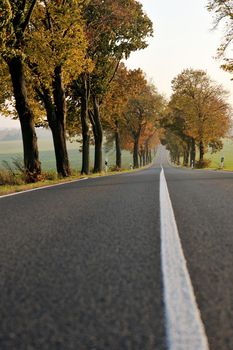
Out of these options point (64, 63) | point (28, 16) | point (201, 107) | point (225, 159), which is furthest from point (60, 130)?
point (225, 159)

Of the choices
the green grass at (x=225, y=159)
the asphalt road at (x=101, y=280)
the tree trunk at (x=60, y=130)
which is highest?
the tree trunk at (x=60, y=130)

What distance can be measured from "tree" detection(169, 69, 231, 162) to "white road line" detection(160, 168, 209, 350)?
157 feet

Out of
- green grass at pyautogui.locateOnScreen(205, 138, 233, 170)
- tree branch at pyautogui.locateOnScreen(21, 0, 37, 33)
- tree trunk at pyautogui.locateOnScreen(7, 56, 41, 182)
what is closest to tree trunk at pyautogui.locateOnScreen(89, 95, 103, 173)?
green grass at pyautogui.locateOnScreen(205, 138, 233, 170)

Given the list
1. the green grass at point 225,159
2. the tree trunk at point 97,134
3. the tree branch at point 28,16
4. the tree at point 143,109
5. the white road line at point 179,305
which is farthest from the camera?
the tree at point 143,109

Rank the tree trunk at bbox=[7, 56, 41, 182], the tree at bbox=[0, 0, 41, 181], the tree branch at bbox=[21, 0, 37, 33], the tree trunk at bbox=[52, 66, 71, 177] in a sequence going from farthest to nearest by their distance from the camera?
the tree trunk at bbox=[52, 66, 71, 177]
the tree trunk at bbox=[7, 56, 41, 182]
the tree branch at bbox=[21, 0, 37, 33]
the tree at bbox=[0, 0, 41, 181]

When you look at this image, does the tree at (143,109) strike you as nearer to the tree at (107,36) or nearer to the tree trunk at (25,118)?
the tree at (107,36)

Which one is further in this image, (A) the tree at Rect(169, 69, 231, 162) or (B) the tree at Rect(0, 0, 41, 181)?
(A) the tree at Rect(169, 69, 231, 162)

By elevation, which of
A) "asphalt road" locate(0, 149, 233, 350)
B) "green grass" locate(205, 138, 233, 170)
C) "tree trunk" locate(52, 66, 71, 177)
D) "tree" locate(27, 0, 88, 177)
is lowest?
"green grass" locate(205, 138, 233, 170)

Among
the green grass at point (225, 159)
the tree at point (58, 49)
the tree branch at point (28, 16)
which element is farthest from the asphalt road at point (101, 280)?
the green grass at point (225, 159)

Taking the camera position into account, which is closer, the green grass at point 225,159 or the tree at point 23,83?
the tree at point 23,83

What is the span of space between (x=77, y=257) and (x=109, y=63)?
80.8 feet

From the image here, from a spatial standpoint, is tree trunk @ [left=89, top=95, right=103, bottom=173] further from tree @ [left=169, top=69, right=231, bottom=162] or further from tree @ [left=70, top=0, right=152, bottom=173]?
tree @ [left=169, top=69, right=231, bottom=162]

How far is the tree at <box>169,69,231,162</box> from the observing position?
163 ft

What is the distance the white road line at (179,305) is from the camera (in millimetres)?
1656
